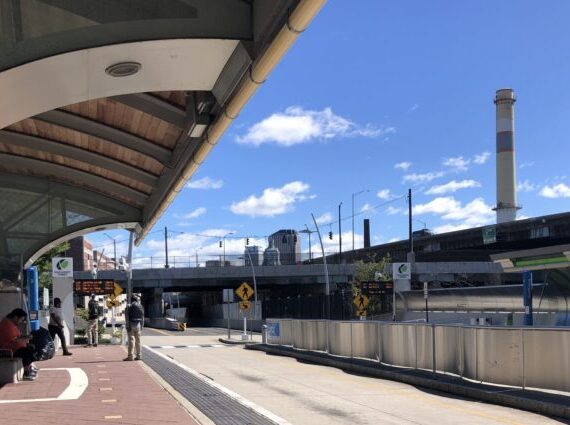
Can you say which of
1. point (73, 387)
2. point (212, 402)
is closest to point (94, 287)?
point (73, 387)

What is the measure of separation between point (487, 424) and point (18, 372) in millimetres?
7986

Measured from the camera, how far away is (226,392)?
10969mm

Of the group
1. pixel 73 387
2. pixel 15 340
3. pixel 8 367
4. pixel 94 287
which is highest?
pixel 15 340

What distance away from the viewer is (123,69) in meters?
6.39

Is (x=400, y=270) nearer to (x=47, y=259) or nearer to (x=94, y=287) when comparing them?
(x=94, y=287)

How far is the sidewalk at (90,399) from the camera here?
25.9ft

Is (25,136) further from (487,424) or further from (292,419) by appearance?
(487,424)

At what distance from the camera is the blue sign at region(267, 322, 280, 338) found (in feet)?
82.3

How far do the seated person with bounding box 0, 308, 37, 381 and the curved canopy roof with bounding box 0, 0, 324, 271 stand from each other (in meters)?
3.02

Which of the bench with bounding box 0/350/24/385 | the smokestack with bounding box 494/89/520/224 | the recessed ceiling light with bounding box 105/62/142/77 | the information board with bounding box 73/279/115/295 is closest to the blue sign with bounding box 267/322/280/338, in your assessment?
the information board with bounding box 73/279/115/295

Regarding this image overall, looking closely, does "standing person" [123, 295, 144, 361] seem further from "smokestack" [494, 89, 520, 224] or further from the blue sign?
"smokestack" [494, 89, 520, 224]

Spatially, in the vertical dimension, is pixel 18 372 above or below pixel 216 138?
below

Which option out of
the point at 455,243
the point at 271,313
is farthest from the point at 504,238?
the point at 271,313

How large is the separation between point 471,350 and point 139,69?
8.54 metres
